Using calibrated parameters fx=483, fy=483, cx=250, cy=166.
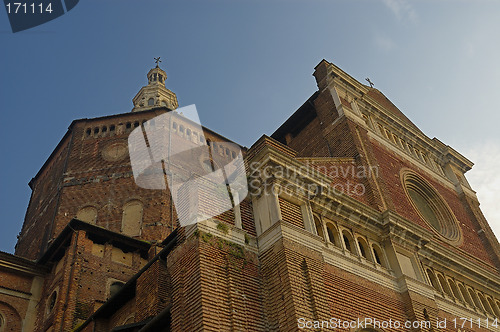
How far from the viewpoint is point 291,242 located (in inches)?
427

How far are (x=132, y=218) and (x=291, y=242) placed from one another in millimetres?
17527

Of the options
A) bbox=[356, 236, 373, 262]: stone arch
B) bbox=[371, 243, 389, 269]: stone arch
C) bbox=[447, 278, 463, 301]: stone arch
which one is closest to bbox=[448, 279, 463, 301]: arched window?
bbox=[447, 278, 463, 301]: stone arch

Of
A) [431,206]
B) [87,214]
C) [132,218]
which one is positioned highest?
[87,214]

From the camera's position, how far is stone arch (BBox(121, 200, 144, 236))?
1023 inches

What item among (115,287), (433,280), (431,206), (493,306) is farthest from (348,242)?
(115,287)

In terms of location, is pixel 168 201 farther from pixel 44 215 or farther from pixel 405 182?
pixel 405 182

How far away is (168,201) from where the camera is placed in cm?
2738

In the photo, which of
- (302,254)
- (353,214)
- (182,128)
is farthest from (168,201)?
(302,254)

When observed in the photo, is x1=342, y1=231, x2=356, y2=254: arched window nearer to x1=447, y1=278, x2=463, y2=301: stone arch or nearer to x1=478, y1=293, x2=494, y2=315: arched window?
x1=447, y1=278, x2=463, y2=301: stone arch

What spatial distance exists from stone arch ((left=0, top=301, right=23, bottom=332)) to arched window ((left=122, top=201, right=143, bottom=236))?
6.77 m

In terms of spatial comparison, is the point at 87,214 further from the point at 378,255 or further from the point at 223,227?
the point at 378,255

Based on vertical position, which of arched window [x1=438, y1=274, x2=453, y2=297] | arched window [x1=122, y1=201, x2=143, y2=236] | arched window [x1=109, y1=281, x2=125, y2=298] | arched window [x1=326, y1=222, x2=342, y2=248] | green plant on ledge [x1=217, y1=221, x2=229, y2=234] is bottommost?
green plant on ledge [x1=217, y1=221, x2=229, y2=234]

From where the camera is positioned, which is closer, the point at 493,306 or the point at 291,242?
the point at 291,242

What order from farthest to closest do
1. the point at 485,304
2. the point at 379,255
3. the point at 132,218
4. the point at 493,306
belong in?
1. the point at 132,218
2. the point at 493,306
3. the point at 485,304
4. the point at 379,255
